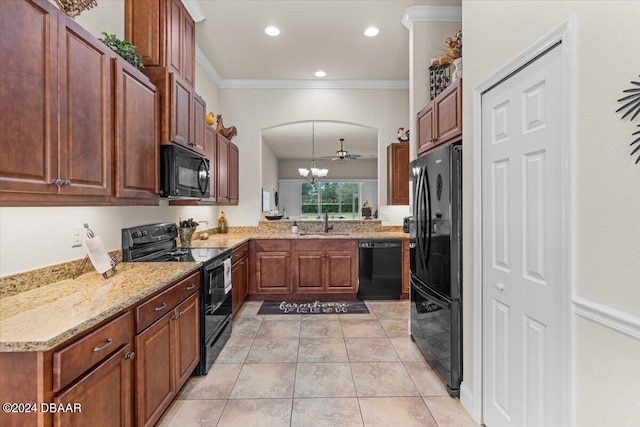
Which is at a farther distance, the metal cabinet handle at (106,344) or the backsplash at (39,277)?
the backsplash at (39,277)

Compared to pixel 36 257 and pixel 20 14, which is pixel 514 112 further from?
pixel 36 257

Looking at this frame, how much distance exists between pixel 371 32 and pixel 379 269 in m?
2.87

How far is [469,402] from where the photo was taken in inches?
81.8

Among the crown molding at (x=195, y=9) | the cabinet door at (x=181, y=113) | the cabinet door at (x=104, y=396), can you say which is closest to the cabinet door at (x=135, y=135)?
the cabinet door at (x=181, y=113)

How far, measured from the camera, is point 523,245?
5.31 ft

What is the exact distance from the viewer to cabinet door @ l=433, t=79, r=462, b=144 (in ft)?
A: 7.61

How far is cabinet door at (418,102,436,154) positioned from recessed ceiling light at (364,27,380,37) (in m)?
1.13

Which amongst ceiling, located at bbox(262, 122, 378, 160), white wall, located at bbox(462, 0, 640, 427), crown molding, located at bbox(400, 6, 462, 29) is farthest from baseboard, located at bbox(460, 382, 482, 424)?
ceiling, located at bbox(262, 122, 378, 160)

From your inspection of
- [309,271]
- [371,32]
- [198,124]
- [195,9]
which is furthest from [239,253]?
[371,32]

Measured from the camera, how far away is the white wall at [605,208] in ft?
3.45

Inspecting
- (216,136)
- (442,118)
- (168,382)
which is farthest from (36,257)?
(442,118)

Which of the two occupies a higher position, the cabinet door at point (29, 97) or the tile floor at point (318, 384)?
the cabinet door at point (29, 97)

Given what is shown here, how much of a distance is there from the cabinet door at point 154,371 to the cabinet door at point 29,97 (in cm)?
85

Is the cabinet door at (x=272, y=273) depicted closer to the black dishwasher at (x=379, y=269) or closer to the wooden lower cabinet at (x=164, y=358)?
the black dishwasher at (x=379, y=269)
